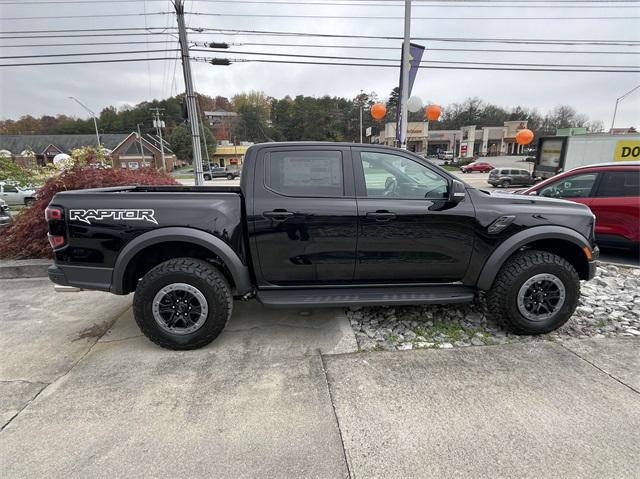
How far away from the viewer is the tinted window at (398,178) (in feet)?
10.3

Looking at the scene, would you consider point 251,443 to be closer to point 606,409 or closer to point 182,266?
point 182,266

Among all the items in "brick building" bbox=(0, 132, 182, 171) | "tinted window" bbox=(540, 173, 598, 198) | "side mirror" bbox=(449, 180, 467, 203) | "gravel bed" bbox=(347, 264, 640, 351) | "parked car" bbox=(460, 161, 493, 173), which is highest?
"brick building" bbox=(0, 132, 182, 171)

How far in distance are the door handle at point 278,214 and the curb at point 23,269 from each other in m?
4.30

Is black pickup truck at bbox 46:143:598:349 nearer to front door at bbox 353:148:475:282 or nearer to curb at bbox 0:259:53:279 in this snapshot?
front door at bbox 353:148:475:282

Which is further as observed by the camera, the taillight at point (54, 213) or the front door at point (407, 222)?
the front door at point (407, 222)

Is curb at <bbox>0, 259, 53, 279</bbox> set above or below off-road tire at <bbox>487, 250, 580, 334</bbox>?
below

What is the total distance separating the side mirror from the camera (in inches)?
117

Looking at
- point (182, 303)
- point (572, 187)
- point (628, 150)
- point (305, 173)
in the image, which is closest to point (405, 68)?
point (572, 187)

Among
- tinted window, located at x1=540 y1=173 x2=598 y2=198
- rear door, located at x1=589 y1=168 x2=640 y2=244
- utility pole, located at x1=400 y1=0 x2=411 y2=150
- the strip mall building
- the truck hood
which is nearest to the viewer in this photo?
the truck hood

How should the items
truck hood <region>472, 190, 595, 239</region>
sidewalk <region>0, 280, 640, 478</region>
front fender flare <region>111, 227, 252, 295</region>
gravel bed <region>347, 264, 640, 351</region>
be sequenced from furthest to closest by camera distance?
1. gravel bed <region>347, 264, 640, 351</region>
2. truck hood <region>472, 190, 595, 239</region>
3. front fender flare <region>111, 227, 252, 295</region>
4. sidewalk <region>0, 280, 640, 478</region>

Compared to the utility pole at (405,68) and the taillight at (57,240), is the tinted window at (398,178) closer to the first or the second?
the taillight at (57,240)

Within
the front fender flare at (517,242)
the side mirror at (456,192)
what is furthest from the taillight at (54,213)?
the front fender flare at (517,242)

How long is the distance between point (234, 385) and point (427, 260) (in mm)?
1986

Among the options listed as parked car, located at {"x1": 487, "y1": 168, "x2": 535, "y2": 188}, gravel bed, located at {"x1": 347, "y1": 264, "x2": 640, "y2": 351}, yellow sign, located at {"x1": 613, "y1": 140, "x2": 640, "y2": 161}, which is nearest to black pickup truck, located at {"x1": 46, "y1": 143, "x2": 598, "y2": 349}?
gravel bed, located at {"x1": 347, "y1": 264, "x2": 640, "y2": 351}
